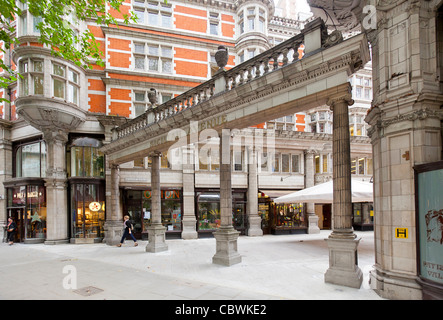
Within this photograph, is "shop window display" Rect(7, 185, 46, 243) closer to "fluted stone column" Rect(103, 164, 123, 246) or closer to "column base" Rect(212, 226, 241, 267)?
"fluted stone column" Rect(103, 164, 123, 246)

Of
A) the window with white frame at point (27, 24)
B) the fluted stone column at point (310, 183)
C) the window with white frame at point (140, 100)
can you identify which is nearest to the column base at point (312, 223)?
the fluted stone column at point (310, 183)

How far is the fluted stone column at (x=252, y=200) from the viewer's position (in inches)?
674

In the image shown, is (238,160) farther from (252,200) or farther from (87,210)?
(87,210)

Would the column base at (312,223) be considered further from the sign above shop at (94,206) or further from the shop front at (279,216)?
the sign above shop at (94,206)

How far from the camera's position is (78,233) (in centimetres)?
1523

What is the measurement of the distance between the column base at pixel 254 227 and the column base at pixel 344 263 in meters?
10.6

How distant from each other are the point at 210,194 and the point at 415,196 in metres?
12.7

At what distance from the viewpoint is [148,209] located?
16.3 metres

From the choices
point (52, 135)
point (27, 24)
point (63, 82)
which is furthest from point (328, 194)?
point (27, 24)

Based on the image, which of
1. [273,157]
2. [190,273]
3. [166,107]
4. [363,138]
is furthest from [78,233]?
[363,138]

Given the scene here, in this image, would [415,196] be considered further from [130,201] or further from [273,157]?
[130,201]

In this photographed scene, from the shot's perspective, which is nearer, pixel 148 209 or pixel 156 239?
pixel 156 239

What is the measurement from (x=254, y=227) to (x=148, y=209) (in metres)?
6.59
